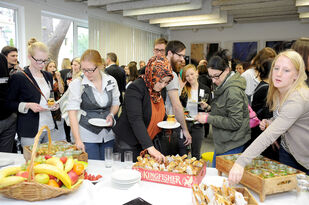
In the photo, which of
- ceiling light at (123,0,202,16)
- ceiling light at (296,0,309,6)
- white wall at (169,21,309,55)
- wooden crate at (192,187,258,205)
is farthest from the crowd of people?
white wall at (169,21,309,55)

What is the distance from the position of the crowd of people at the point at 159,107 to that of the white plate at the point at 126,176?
229 mm

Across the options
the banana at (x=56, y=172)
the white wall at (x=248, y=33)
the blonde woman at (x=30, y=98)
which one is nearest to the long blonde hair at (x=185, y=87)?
the blonde woman at (x=30, y=98)

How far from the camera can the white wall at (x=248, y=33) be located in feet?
31.4

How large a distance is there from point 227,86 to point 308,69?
1.93 ft

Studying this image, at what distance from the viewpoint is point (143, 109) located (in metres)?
1.93

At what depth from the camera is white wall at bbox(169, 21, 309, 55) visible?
9.58 m

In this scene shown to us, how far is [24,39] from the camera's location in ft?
18.7

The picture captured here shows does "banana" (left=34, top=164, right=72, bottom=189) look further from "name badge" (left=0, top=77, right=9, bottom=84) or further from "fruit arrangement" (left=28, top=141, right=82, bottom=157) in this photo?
"name badge" (left=0, top=77, right=9, bottom=84)

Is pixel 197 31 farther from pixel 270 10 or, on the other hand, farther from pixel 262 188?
pixel 262 188

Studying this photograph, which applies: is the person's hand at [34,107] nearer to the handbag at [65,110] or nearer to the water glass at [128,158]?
the handbag at [65,110]

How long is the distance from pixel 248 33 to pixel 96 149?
975 centimetres

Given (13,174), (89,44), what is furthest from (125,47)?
(13,174)

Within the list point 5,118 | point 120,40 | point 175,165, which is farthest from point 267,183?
point 120,40

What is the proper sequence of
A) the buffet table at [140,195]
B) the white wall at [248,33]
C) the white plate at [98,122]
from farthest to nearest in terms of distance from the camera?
the white wall at [248,33]
the white plate at [98,122]
the buffet table at [140,195]
